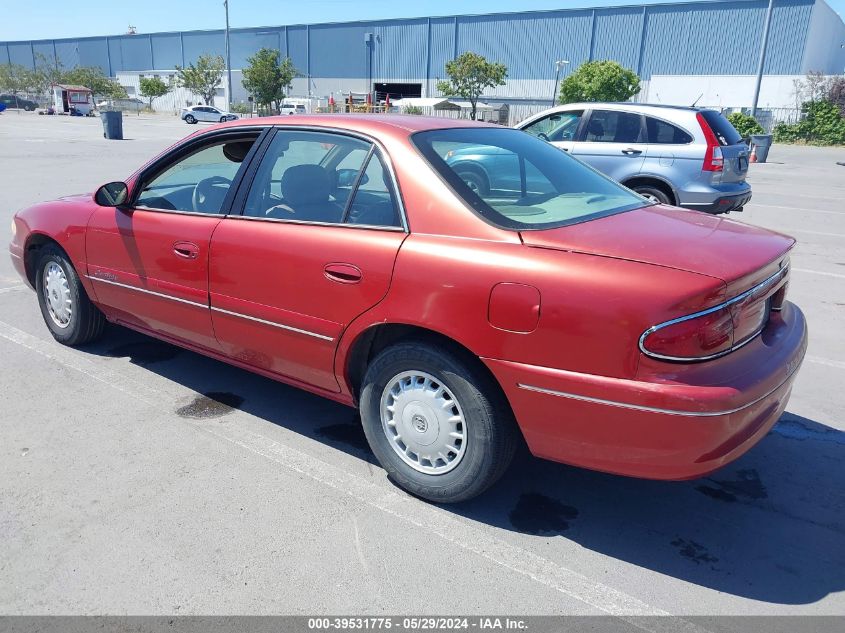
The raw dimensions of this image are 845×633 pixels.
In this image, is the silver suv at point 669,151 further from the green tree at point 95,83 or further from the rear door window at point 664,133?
the green tree at point 95,83

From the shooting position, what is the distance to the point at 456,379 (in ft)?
9.20

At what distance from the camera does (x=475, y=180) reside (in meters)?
3.15

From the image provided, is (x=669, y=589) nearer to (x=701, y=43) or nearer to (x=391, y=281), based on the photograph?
(x=391, y=281)

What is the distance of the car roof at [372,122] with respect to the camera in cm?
329

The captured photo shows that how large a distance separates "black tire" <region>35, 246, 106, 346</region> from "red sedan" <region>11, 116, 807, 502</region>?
53cm

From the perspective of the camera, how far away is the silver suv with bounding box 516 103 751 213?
8.73 metres

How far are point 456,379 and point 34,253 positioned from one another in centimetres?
376

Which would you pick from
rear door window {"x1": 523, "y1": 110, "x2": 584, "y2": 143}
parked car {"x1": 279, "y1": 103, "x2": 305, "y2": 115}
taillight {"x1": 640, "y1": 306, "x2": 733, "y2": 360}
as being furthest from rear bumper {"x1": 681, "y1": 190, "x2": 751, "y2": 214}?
parked car {"x1": 279, "y1": 103, "x2": 305, "y2": 115}

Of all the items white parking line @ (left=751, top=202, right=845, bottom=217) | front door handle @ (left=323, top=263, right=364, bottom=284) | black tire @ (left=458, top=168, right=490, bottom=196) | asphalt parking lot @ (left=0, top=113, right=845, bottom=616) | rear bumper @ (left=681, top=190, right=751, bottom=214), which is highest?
black tire @ (left=458, top=168, right=490, bottom=196)

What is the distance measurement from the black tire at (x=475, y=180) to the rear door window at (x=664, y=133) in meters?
6.64

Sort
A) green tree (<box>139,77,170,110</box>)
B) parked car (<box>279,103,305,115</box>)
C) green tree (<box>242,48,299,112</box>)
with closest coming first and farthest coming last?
parked car (<box>279,103,305,115</box>) < green tree (<box>242,48,299,112</box>) < green tree (<box>139,77,170,110</box>)

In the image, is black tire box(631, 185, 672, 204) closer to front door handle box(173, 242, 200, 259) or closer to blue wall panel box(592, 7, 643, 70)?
front door handle box(173, 242, 200, 259)

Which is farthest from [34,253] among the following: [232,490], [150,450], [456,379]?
[456,379]

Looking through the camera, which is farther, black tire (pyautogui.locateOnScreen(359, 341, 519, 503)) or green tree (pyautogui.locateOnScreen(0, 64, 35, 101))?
green tree (pyautogui.locateOnScreen(0, 64, 35, 101))
